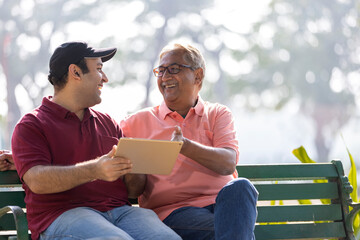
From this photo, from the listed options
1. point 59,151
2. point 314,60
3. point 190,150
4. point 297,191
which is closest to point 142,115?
point 190,150

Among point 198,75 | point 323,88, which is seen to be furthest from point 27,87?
point 198,75

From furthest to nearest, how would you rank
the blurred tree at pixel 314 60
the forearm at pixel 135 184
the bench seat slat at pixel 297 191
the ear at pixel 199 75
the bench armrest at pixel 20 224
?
1. the blurred tree at pixel 314 60
2. the bench seat slat at pixel 297 191
3. the ear at pixel 199 75
4. the forearm at pixel 135 184
5. the bench armrest at pixel 20 224

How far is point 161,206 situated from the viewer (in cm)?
296

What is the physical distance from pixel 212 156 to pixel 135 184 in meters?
0.43

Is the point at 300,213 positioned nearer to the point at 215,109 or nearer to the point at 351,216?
the point at 351,216

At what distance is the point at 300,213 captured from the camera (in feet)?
10.9

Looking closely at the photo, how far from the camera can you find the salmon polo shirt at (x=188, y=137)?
2.93 meters

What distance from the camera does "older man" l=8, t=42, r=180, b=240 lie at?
237cm

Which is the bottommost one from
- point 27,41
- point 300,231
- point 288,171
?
point 300,231

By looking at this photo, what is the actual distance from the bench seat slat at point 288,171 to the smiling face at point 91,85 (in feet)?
3.30

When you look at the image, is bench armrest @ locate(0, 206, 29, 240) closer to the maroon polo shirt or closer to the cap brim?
the maroon polo shirt

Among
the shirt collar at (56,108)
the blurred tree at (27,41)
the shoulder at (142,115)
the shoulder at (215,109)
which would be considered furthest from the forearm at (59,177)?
the blurred tree at (27,41)

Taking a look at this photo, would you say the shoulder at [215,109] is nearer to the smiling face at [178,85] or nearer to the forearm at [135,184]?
the smiling face at [178,85]

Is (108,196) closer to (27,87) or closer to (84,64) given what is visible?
(84,64)
